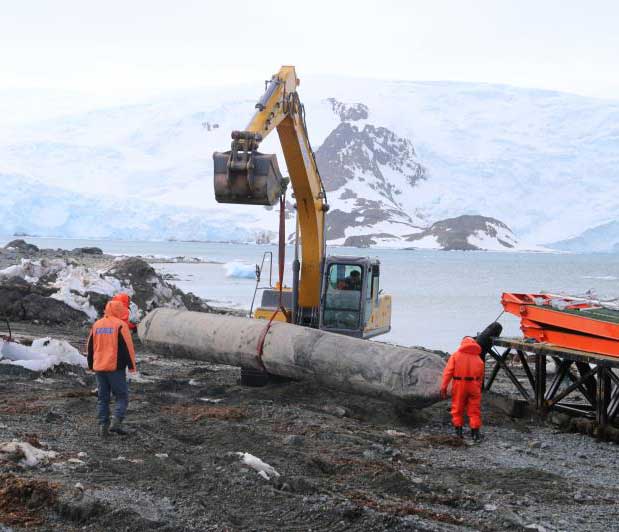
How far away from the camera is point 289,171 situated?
13.4 m

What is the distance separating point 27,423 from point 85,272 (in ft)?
43.5

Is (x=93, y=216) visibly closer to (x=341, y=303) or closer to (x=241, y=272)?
(x=241, y=272)

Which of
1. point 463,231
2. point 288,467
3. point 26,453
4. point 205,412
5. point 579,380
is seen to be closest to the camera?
point 26,453

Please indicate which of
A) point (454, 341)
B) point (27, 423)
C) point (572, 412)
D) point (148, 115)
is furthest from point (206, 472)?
point (148, 115)

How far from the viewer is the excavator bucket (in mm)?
10844

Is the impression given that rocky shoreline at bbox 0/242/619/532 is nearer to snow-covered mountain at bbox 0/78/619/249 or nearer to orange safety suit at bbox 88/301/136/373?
orange safety suit at bbox 88/301/136/373

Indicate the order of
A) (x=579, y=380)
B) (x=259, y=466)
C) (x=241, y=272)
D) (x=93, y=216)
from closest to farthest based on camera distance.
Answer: (x=259, y=466), (x=579, y=380), (x=241, y=272), (x=93, y=216)

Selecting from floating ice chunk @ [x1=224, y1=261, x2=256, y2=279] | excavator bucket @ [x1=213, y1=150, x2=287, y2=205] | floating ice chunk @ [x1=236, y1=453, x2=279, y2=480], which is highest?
excavator bucket @ [x1=213, y1=150, x2=287, y2=205]

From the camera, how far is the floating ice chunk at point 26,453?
7.18m

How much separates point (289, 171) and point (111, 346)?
17.8 feet

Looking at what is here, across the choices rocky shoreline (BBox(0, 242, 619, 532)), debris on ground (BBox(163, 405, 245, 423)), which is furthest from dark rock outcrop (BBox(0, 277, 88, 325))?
debris on ground (BBox(163, 405, 245, 423))

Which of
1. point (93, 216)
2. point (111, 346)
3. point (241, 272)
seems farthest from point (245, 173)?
point (93, 216)

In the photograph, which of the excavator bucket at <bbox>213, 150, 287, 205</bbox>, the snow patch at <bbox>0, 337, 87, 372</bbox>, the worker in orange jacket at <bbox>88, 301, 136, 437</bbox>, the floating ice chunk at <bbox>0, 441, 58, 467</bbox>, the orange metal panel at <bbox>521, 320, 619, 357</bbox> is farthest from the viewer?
the snow patch at <bbox>0, 337, 87, 372</bbox>

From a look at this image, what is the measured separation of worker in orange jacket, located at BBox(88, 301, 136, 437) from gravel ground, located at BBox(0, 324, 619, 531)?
0.26 m
